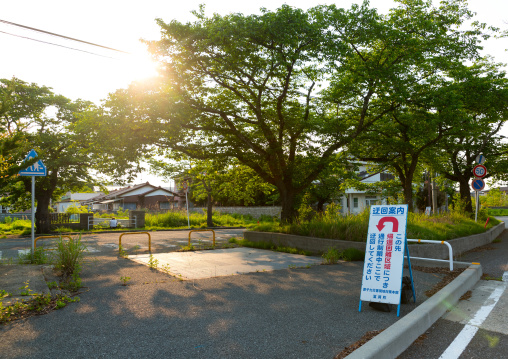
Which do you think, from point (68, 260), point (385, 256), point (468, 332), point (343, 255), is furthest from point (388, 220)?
point (68, 260)

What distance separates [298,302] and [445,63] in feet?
43.3

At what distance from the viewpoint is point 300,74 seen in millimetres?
14477

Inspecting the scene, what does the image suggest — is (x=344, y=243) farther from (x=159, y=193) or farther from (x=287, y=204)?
(x=159, y=193)

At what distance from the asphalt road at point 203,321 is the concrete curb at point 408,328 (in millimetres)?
326

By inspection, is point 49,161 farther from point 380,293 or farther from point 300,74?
point 380,293

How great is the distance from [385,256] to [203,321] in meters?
2.89

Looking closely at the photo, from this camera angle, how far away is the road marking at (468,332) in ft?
12.6

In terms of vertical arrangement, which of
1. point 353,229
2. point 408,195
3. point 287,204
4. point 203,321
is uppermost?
point 408,195

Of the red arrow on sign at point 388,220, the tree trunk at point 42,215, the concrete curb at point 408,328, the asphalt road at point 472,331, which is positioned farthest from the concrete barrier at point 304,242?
the tree trunk at point 42,215

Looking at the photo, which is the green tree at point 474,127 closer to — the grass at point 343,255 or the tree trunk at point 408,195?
the tree trunk at point 408,195

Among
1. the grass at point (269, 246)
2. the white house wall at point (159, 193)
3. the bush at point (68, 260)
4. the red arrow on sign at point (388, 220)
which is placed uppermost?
the white house wall at point (159, 193)

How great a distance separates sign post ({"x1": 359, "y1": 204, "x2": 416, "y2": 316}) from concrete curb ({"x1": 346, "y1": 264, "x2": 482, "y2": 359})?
0.40 m

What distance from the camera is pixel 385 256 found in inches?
212

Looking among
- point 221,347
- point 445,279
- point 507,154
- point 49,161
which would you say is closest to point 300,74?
point 445,279
